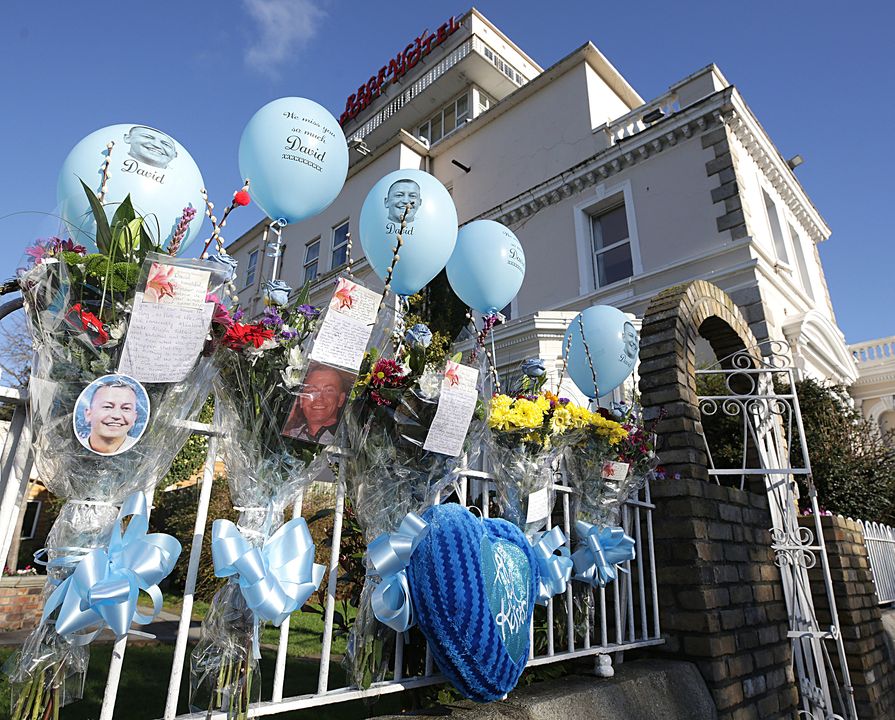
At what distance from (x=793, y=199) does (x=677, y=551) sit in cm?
1044

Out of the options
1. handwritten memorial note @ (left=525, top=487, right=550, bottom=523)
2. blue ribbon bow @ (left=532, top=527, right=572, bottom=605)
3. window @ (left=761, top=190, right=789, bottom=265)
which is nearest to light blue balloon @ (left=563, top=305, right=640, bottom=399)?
handwritten memorial note @ (left=525, top=487, right=550, bottom=523)

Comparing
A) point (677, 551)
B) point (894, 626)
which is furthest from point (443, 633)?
point (894, 626)

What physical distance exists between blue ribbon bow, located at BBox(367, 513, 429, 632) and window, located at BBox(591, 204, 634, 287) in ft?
28.3

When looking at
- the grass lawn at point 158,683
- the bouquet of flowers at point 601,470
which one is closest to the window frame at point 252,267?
the grass lawn at point 158,683

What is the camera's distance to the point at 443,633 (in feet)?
5.60

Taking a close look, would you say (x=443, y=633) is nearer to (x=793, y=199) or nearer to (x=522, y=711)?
(x=522, y=711)

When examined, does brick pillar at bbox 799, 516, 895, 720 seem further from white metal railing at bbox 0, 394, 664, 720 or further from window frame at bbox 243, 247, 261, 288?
window frame at bbox 243, 247, 261, 288

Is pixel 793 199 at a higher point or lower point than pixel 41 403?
higher

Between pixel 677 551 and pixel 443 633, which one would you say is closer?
pixel 443 633

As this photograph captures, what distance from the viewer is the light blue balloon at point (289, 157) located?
2.55 meters

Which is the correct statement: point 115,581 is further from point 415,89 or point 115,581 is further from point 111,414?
point 415,89

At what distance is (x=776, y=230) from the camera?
9688mm

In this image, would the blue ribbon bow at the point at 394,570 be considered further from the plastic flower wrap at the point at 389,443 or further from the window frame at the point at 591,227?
the window frame at the point at 591,227

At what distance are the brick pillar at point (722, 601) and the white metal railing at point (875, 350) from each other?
39.5ft
